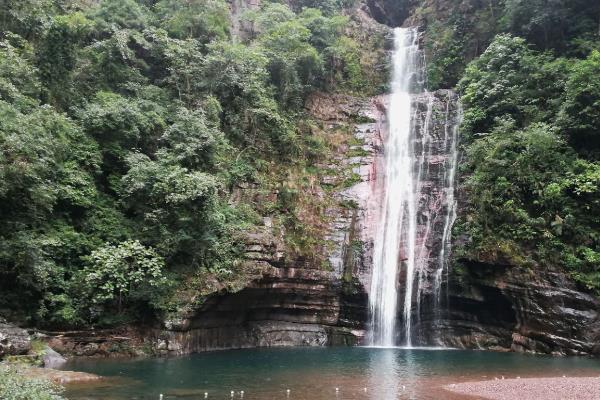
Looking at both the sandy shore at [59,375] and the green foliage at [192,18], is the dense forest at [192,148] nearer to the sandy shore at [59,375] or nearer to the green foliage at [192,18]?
the green foliage at [192,18]

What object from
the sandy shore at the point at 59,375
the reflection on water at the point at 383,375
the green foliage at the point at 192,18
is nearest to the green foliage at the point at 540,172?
the reflection on water at the point at 383,375

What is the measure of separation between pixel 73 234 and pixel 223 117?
1182 centimetres

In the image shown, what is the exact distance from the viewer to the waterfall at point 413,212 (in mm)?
24969

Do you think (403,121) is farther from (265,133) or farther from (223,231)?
(223,231)

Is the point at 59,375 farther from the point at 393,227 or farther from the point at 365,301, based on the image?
the point at 393,227

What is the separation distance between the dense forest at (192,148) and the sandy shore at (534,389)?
8047 mm

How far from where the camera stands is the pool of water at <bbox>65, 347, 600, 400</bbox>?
12484 mm

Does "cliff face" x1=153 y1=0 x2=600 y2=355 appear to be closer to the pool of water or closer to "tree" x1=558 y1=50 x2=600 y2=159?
the pool of water

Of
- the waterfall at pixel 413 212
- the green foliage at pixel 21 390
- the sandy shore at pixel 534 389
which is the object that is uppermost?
the waterfall at pixel 413 212

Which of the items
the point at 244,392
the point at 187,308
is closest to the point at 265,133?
the point at 187,308

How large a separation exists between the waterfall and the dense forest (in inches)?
54.3

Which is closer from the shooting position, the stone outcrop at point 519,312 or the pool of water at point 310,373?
the pool of water at point 310,373

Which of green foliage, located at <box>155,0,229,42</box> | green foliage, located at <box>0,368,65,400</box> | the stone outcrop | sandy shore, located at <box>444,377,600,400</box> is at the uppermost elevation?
green foliage, located at <box>155,0,229,42</box>

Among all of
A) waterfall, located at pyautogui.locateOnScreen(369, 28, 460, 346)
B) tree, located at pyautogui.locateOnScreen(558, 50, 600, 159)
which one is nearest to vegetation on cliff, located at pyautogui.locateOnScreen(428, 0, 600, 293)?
tree, located at pyautogui.locateOnScreen(558, 50, 600, 159)
